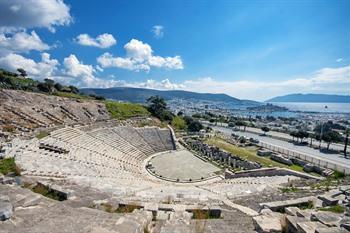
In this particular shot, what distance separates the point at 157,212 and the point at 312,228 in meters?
4.80

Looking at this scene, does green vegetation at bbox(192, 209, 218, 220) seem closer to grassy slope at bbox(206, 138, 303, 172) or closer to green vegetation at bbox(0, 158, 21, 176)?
green vegetation at bbox(0, 158, 21, 176)

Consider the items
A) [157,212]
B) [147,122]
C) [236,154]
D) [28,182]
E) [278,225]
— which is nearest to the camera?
[278,225]

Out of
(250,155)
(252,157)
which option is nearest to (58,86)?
(250,155)

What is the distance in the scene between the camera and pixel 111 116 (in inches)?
1901

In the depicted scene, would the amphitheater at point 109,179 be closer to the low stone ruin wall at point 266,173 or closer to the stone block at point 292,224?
the low stone ruin wall at point 266,173

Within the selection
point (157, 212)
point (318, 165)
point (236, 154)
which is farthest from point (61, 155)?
point (318, 165)

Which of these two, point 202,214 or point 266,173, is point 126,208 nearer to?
point 202,214

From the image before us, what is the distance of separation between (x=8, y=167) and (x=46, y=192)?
6158 millimetres

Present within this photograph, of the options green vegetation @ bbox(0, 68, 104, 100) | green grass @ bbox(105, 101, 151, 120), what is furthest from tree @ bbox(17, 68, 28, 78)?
green grass @ bbox(105, 101, 151, 120)

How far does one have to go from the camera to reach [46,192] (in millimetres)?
10320

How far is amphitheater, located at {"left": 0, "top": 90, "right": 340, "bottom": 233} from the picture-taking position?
6680mm

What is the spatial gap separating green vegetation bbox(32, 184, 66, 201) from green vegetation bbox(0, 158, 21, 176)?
3.82m

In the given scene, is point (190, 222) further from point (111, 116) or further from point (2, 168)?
point (111, 116)

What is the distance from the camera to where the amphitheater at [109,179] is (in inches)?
263
